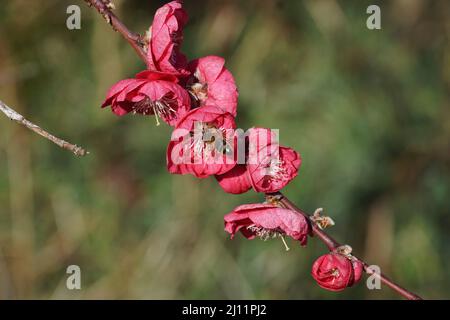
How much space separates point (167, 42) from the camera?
680mm

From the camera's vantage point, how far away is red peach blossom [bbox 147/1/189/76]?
2.24ft

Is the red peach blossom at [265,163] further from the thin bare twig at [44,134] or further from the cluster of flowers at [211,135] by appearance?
the thin bare twig at [44,134]

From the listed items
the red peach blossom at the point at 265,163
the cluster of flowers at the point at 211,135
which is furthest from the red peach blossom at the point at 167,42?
the red peach blossom at the point at 265,163

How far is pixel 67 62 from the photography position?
2006 millimetres

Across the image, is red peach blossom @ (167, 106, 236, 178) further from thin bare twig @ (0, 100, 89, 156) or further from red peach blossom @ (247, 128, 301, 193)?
thin bare twig @ (0, 100, 89, 156)

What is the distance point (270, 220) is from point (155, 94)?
17 centimetres

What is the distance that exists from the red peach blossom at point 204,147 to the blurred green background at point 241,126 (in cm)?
120

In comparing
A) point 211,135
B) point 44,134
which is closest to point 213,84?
point 211,135

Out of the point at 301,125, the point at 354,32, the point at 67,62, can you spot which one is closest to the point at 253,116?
the point at 301,125

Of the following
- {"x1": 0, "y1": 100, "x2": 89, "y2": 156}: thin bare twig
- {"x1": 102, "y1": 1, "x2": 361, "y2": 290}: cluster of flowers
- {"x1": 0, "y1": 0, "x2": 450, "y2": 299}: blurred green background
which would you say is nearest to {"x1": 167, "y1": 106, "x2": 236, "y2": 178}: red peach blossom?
{"x1": 102, "y1": 1, "x2": 361, "y2": 290}: cluster of flowers

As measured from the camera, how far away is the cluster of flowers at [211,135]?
0.69 m

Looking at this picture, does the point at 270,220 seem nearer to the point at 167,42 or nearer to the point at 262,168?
the point at 262,168
